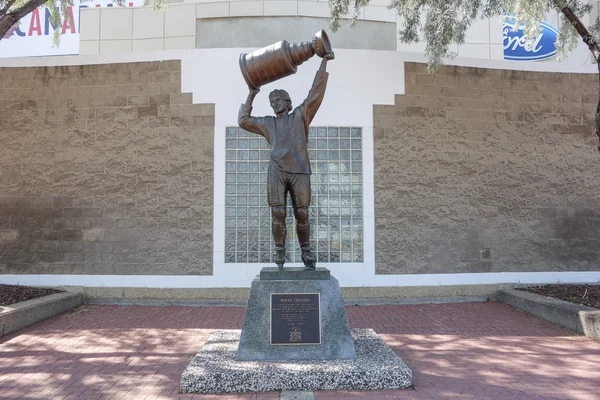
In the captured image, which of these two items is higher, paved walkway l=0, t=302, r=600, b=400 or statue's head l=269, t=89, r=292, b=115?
statue's head l=269, t=89, r=292, b=115

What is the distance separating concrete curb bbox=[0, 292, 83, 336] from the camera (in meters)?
6.30

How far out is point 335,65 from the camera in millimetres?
8891

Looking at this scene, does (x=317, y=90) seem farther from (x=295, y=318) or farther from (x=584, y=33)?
(x=584, y=33)

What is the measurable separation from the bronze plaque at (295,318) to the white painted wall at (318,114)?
153 inches

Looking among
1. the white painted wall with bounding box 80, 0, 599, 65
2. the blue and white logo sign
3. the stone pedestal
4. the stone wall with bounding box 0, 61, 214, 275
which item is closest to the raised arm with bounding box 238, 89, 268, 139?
the stone pedestal

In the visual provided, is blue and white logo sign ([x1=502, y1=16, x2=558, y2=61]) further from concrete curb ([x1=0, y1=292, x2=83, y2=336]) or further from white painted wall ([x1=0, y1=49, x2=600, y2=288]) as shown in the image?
concrete curb ([x1=0, y1=292, x2=83, y2=336])

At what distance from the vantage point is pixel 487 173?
904cm

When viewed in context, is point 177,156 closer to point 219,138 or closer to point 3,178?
point 219,138

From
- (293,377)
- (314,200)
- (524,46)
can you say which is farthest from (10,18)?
(524,46)

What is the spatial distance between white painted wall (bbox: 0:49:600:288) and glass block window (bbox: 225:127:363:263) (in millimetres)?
149

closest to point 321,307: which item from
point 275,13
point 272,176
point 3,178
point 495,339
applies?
point 272,176

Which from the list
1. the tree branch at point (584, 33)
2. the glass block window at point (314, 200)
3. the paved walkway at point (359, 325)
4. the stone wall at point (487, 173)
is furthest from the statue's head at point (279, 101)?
the tree branch at point (584, 33)

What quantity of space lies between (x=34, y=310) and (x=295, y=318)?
4.63m

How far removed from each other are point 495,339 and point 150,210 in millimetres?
6311
